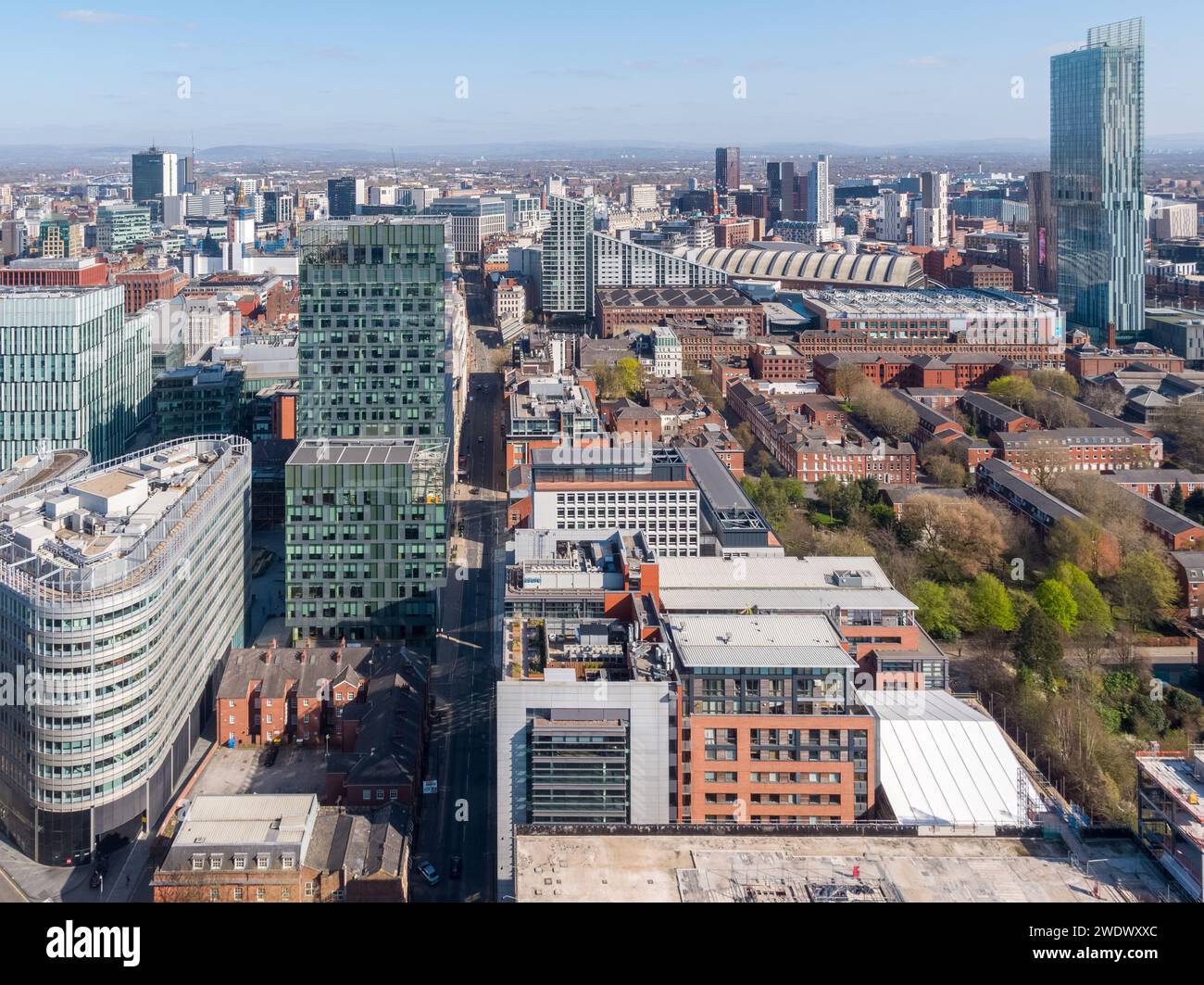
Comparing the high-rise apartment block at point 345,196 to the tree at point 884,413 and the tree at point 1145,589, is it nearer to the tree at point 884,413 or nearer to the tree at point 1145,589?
the tree at point 884,413

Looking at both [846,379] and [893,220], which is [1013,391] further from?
[893,220]

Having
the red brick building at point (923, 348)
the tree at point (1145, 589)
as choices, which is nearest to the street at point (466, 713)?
the tree at point (1145, 589)

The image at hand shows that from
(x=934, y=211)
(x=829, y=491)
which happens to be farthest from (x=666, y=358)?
(x=934, y=211)

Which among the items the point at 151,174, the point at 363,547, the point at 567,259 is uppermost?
the point at 151,174

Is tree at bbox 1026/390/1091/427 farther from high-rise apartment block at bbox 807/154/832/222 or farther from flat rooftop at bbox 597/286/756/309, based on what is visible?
high-rise apartment block at bbox 807/154/832/222

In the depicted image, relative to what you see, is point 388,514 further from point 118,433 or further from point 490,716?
point 118,433
